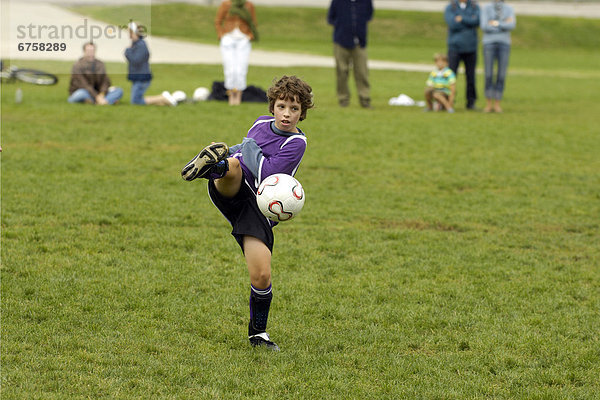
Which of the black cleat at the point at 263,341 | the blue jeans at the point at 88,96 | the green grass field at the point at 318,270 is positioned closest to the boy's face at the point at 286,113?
→ the black cleat at the point at 263,341

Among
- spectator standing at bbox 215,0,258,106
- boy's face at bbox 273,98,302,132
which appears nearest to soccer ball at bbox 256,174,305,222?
boy's face at bbox 273,98,302,132

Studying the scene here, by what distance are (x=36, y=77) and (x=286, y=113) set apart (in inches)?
646

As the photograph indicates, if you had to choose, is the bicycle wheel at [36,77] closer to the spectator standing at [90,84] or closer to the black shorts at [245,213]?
the spectator standing at [90,84]

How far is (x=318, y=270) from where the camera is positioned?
700 cm

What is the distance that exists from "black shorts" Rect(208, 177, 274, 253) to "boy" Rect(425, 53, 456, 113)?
12578mm

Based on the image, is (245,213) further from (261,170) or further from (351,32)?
(351,32)

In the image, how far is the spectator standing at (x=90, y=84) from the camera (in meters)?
16.2

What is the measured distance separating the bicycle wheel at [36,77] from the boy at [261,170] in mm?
15661

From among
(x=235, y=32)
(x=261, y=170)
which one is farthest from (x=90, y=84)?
(x=261, y=170)

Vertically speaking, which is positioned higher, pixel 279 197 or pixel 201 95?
pixel 279 197

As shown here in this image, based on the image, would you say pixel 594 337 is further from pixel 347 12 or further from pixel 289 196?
pixel 347 12

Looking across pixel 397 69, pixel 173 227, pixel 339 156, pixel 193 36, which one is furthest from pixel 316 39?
pixel 173 227

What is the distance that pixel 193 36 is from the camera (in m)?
38.2

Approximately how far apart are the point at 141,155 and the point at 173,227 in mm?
3702
